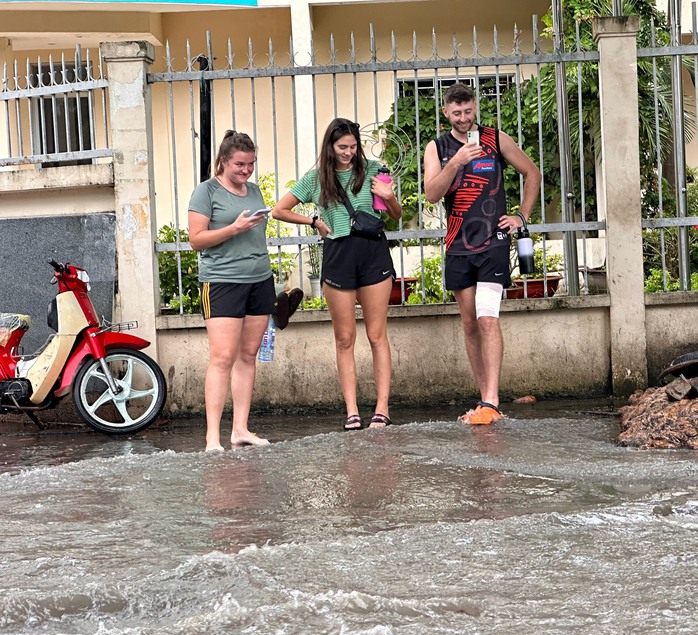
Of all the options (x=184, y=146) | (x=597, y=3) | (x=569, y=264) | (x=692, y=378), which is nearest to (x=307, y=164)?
(x=184, y=146)

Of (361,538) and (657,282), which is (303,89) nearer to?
(657,282)

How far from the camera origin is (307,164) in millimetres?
13672

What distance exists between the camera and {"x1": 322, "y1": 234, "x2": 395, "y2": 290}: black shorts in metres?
6.68

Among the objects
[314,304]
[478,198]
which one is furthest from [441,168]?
[314,304]

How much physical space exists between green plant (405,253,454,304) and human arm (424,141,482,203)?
1.85 meters

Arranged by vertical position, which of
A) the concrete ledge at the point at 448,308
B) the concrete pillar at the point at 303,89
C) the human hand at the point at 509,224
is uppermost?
the concrete pillar at the point at 303,89

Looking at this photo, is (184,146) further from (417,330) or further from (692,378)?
(692,378)

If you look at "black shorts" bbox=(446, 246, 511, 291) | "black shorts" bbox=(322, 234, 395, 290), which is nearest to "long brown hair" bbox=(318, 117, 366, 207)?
"black shorts" bbox=(322, 234, 395, 290)

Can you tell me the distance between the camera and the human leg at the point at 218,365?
6.19 metres

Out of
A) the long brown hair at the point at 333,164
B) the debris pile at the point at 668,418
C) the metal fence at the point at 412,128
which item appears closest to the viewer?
the debris pile at the point at 668,418

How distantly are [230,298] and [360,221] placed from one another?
0.98 metres

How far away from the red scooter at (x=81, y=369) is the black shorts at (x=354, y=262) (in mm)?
1511

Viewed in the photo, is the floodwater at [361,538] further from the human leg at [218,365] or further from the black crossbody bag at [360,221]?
the black crossbody bag at [360,221]

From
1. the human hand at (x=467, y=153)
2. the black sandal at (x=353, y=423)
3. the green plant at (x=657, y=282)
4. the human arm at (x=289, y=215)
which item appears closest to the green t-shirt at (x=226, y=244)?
the human arm at (x=289, y=215)
